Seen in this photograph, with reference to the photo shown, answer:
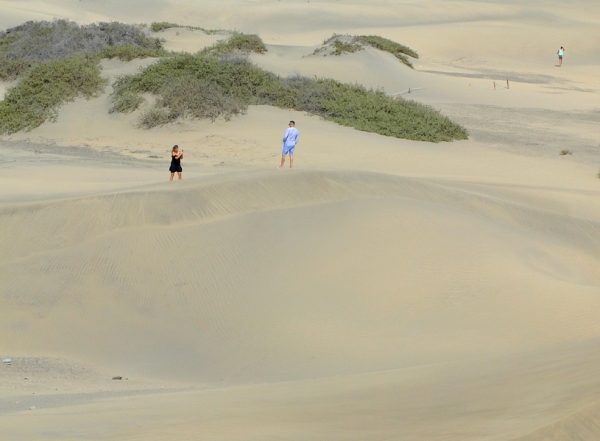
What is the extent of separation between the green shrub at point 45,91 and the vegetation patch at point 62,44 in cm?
218

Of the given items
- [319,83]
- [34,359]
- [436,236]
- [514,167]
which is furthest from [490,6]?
[34,359]

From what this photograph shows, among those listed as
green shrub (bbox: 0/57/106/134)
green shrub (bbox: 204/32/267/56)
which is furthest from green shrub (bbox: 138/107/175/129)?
green shrub (bbox: 204/32/267/56)

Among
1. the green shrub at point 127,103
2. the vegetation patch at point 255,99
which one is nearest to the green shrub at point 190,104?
the vegetation patch at point 255,99

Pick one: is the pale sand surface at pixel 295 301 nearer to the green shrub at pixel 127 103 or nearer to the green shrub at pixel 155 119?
the green shrub at pixel 155 119

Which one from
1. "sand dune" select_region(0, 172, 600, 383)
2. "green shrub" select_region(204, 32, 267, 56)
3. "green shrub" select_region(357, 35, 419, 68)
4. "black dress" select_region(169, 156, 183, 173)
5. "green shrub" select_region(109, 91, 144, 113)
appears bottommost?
"sand dune" select_region(0, 172, 600, 383)

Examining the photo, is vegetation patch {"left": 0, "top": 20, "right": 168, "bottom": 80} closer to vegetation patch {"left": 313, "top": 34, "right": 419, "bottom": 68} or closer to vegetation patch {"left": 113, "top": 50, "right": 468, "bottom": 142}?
vegetation patch {"left": 113, "top": 50, "right": 468, "bottom": 142}

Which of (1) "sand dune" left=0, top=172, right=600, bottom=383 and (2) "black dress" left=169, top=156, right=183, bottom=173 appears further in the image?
(2) "black dress" left=169, top=156, right=183, bottom=173

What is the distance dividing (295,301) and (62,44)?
957 inches

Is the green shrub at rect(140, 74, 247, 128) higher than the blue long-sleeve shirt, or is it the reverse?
the green shrub at rect(140, 74, 247, 128)

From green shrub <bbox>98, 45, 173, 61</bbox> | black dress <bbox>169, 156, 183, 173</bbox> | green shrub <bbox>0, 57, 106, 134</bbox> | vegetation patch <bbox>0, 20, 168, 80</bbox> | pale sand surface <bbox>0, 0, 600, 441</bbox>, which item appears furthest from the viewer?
vegetation patch <bbox>0, 20, 168, 80</bbox>

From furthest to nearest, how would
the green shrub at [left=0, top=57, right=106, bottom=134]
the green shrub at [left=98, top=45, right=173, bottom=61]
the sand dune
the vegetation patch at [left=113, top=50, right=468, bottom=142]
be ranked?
the green shrub at [left=98, top=45, right=173, bottom=61], the vegetation patch at [left=113, top=50, right=468, bottom=142], the green shrub at [left=0, top=57, right=106, bottom=134], the sand dune

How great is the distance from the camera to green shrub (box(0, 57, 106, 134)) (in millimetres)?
24002

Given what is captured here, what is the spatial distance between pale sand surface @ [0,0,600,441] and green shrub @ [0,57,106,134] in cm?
372

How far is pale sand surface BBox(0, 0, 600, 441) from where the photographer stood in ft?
17.3
